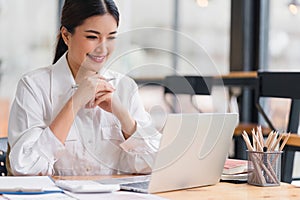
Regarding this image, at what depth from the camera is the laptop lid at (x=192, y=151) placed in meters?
1.37

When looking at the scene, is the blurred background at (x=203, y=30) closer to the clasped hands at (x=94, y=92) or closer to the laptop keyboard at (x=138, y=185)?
the clasped hands at (x=94, y=92)

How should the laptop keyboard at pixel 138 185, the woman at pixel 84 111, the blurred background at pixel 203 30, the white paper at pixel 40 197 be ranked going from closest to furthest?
→ the white paper at pixel 40 197, the laptop keyboard at pixel 138 185, the woman at pixel 84 111, the blurred background at pixel 203 30

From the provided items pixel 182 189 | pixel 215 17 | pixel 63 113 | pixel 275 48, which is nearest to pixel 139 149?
pixel 63 113

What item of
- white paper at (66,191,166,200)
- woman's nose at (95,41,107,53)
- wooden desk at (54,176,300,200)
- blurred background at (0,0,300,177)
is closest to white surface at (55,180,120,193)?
white paper at (66,191,166,200)

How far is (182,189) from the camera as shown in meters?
1.45

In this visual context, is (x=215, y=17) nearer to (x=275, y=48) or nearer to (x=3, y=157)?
(x=275, y=48)

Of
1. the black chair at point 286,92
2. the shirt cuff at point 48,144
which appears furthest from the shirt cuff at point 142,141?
the black chair at point 286,92

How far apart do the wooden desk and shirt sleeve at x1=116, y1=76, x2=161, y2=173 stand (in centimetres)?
30

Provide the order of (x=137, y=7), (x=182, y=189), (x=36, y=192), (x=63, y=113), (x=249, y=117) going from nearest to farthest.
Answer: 1. (x=36, y=192)
2. (x=182, y=189)
3. (x=63, y=113)
4. (x=249, y=117)
5. (x=137, y=7)

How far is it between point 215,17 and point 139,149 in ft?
10.0

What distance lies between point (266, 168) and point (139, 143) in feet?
1.44

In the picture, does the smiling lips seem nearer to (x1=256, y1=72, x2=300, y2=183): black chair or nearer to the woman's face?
the woman's face

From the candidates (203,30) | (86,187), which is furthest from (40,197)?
(203,30)

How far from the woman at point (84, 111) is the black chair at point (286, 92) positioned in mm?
1300
